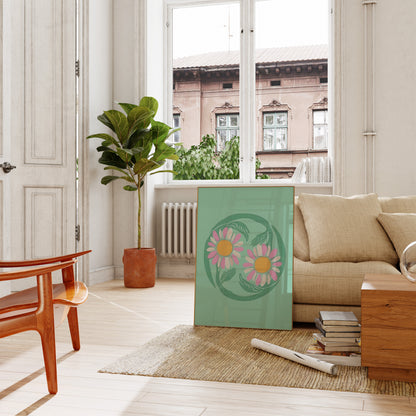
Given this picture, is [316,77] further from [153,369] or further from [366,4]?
[153,369]

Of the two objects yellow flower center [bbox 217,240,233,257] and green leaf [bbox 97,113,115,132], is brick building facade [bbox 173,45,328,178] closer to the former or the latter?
green leaf [bbox 97,113,115,132]

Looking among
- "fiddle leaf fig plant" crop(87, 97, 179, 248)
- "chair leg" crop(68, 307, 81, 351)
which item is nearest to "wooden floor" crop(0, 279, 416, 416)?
"chair leg" crop(68, 307, 81, 351)

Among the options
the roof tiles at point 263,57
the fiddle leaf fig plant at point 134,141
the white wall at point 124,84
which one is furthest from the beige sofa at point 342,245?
the roof tiles at point 263,57

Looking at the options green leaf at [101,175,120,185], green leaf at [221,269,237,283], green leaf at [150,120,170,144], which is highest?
green leaf at [150,120,170,144]

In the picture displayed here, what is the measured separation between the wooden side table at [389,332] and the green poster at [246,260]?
2.99 feet

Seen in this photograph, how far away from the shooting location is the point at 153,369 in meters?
2.34

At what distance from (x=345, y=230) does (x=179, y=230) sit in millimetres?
2426

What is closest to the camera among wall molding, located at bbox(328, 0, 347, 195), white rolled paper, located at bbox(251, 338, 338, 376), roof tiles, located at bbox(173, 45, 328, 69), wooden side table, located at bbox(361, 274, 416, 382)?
wooden side table, located at bbox(361, 274, 416, 382)

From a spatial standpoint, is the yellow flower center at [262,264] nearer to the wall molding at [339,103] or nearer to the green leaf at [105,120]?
the wall molding at [339,103]

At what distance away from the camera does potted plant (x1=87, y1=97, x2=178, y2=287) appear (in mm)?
4824

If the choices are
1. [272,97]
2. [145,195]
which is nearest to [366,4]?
[272,97]

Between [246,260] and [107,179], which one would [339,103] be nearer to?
[107,179]

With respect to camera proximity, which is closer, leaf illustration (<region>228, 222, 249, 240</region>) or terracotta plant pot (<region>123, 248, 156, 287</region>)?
leaf illustration (<region>228, 222, 249, 240</region>)

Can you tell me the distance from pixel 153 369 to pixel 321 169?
11.2 feet
